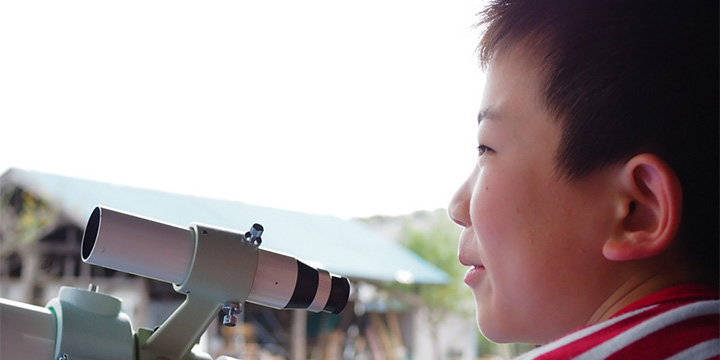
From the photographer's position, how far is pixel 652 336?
1.39 feet

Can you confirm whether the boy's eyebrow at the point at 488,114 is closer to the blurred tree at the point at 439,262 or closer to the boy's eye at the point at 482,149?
the boy's eye at the point at 482,149

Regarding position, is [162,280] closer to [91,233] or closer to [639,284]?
[91,233]

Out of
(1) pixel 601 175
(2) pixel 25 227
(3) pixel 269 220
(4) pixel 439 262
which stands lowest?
(1) pixel 601 175

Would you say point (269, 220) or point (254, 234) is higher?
point (269, 220)

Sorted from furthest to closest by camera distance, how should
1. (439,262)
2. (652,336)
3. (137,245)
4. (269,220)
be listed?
1. (439,262)
2. (269,220)
3. (137,245)
4. (652,336)

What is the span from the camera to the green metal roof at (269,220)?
356 cm

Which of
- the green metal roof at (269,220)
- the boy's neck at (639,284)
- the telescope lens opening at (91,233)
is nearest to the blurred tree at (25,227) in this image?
the green metal roof at (269,220)

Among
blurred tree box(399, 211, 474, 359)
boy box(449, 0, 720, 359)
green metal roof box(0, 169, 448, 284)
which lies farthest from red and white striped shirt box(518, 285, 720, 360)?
blurred tree box(399, 211, 474, 359)

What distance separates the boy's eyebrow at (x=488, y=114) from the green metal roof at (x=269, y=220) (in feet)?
4.24

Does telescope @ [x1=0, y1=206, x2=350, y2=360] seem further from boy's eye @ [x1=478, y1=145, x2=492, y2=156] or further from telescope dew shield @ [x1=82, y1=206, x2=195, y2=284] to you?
boy's eye @ [x1=478, y1=145, x2=492, y2=156]

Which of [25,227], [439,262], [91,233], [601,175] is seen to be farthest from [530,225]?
[439,262]

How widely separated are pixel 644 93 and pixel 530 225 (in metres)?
0.12

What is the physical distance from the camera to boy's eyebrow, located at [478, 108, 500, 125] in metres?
0.55

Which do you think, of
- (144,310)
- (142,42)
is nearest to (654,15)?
(142,42)
